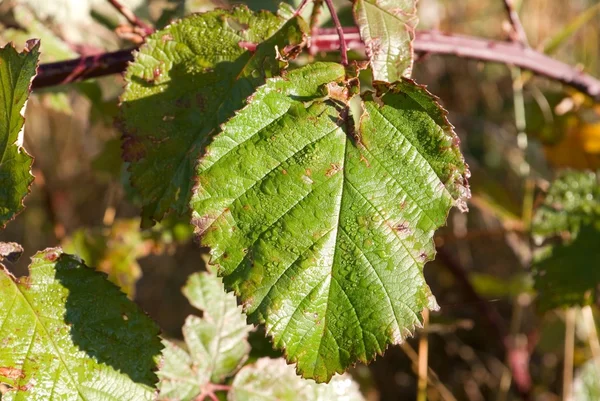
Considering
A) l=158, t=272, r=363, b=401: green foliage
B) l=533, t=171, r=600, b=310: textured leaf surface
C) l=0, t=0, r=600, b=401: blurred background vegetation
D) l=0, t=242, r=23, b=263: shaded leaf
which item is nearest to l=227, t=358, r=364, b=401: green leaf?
l=158, t=272, r=363, b=401: green foliage

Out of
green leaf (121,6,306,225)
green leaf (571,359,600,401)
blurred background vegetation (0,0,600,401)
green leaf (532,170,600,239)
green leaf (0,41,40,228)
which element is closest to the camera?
green leaf (0,41,40,228)

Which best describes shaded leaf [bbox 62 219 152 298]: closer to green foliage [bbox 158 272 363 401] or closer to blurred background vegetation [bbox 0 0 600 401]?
blurred background vegetation [bbox 0 0 600 401]

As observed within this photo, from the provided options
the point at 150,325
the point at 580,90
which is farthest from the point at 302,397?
the point at 580,90

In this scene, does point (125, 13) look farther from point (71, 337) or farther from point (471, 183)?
point (471, 183)

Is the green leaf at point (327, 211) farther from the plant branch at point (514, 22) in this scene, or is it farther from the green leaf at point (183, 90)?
the plant branch at point (514, 22)

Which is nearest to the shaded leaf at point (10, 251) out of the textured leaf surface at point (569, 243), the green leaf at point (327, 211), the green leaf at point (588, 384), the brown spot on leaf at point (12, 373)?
the brown spot on leaf at point (12, 373)

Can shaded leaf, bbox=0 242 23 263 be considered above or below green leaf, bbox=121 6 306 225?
below
